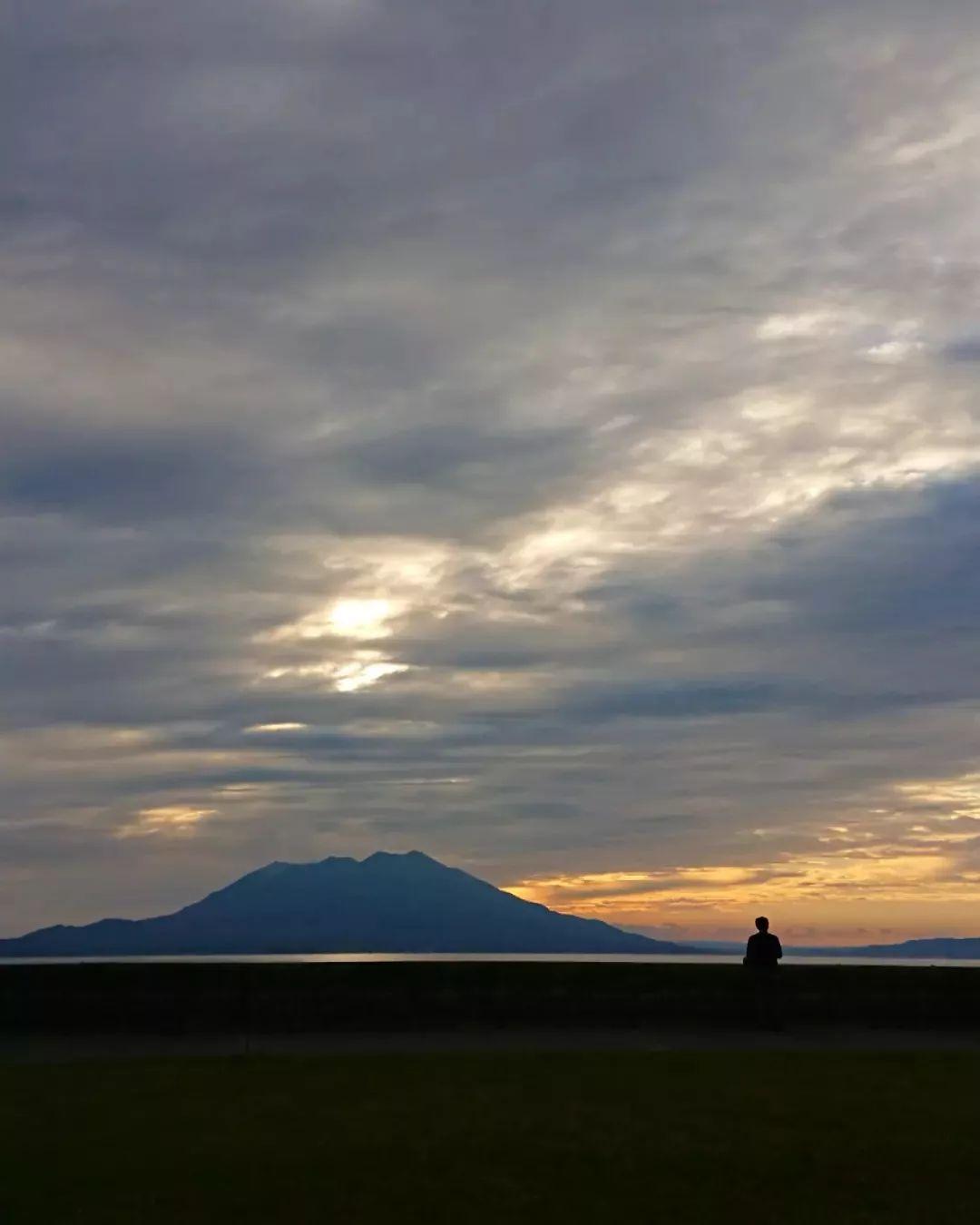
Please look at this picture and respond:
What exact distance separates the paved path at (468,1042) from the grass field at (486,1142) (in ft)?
6.00

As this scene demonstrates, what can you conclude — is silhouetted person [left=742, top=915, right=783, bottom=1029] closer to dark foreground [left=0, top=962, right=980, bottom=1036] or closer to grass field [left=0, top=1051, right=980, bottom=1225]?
dark foreground [left=0, top=962, right=980, bottom=1036]

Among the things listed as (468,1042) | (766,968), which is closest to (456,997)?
(468,1042)

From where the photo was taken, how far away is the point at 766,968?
2328 cm

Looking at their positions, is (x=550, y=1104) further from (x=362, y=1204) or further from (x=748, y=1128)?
(x=362, y=1204)

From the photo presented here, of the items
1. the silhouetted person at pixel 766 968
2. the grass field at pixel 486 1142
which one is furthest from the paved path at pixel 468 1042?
the grass field at pixel 486 1142

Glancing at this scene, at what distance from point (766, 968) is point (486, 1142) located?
11988 millimetres

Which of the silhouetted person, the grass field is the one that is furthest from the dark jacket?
the grass field

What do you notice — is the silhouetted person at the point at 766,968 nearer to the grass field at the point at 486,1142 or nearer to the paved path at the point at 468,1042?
the paved path at the point at 468,1042

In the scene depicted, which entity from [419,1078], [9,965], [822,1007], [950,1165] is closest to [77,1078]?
[419,1078]

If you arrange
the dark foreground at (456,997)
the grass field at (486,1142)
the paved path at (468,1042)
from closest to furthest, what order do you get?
the grass field at (486,1142) → the paved path at (468,1042) → the dark foreground at (456,997)

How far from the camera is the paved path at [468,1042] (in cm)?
1998

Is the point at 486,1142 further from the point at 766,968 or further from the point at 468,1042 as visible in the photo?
the point at 766,968

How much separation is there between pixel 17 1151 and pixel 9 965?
11.7m

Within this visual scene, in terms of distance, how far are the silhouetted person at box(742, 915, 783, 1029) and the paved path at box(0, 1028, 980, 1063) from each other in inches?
13.4
